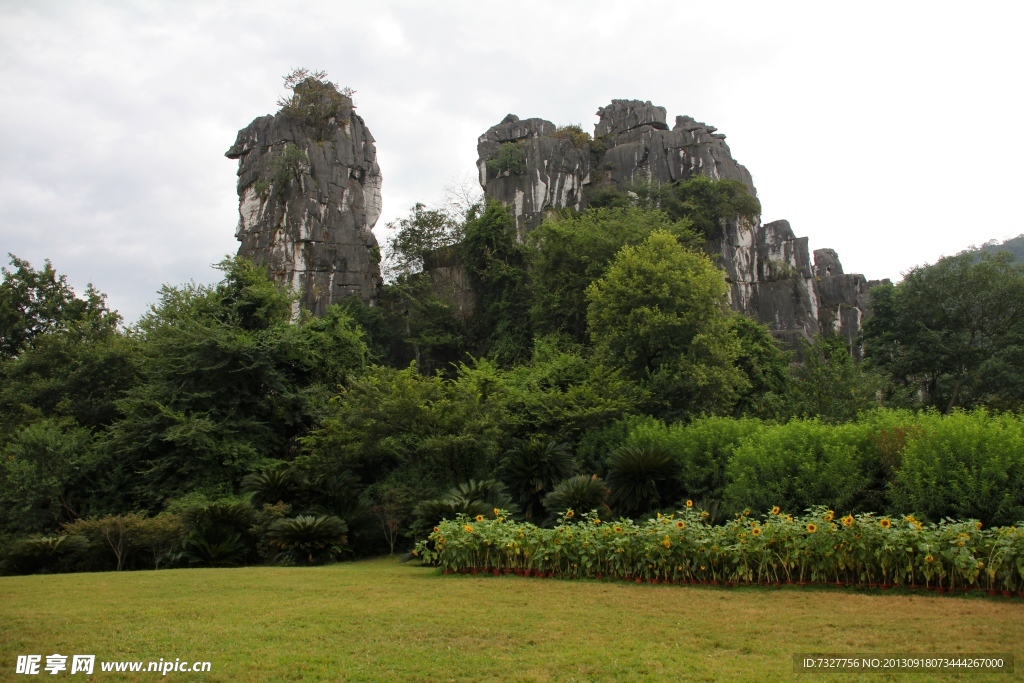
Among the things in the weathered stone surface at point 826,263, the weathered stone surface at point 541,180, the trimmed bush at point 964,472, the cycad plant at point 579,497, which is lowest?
the cycad plant at point 579,497

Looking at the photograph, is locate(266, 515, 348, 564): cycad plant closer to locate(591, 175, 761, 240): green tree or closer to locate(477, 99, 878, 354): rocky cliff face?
locate(591, 175, 761, 240): green tree

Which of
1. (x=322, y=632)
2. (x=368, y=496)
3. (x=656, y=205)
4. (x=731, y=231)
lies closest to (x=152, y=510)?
(x=368, y=496)

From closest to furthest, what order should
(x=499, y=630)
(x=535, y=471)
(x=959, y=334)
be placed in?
(x=499, y=630), (x=535, y=471), (x=959, y=334)

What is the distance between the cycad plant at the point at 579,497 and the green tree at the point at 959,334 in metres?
18.5

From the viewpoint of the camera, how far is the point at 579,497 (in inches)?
546

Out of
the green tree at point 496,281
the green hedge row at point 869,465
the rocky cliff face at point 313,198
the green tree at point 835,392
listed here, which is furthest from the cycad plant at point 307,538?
the rocky cliff face at point 313,198

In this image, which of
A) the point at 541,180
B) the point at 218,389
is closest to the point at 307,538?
the point at 218,389

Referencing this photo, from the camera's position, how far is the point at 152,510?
18.8 meters

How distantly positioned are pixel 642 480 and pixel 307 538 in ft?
20.6

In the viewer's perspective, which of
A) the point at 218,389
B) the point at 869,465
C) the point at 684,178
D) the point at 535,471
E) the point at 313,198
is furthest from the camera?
the point at 684,178

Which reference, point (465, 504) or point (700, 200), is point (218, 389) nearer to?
point (465, 504)

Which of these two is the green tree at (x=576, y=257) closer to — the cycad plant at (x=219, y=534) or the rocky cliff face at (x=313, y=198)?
the rocky cliff face at (x=313, y=198)

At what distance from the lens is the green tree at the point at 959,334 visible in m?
27.3

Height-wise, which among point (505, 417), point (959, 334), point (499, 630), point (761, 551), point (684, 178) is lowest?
point (499, 630)
